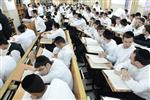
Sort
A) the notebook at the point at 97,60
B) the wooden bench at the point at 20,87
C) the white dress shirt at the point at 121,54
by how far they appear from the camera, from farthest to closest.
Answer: the white dress shirt at the point at 121,54 → the notebook at the point at 97,60 → the wooden bench at the point at 20,87

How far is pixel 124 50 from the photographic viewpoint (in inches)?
134

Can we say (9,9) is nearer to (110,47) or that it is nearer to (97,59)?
(110,47)

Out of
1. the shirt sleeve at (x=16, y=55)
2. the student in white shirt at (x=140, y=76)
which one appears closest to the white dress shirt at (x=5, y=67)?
the shirt sleeve at (x=16, y=55)

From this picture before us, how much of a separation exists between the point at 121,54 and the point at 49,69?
153 cm

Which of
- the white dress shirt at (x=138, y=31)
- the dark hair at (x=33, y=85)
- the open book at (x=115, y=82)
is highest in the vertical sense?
the dark hair at (x=33, y=85)

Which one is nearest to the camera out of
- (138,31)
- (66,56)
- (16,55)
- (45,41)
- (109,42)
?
(66,56)

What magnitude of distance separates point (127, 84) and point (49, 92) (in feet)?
3.36

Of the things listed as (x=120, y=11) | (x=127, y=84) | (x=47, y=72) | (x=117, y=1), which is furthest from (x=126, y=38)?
(x=117, y=1)

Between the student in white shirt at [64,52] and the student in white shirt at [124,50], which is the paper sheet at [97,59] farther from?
the student in white shirt at [64,52]

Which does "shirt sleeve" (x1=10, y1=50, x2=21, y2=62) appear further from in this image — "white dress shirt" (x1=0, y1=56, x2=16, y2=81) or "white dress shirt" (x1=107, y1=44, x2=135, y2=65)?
"white dress shirt" (x1=107, y1=44, x2=135, y2=65)

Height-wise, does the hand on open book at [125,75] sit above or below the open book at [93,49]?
above

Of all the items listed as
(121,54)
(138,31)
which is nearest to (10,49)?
(121,54)

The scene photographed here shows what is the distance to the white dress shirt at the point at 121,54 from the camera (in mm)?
3354

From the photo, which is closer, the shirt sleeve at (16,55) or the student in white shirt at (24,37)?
the shirt sleeve at (16,55)
